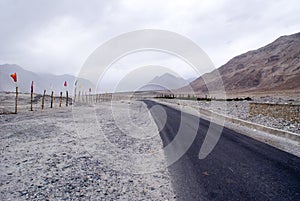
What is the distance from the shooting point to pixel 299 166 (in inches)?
194

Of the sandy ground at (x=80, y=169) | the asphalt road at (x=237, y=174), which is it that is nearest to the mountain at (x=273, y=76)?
the asphalt road at (x=237, y=174)

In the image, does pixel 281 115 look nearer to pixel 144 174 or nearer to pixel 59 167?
pixel 144 174

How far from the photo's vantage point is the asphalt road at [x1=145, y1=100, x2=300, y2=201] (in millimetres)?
3489

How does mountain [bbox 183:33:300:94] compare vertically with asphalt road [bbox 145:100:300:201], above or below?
above

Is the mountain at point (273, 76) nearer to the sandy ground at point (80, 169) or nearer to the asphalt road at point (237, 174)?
the asphalt road at point (237, 174)

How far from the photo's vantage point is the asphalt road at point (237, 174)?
3489mm

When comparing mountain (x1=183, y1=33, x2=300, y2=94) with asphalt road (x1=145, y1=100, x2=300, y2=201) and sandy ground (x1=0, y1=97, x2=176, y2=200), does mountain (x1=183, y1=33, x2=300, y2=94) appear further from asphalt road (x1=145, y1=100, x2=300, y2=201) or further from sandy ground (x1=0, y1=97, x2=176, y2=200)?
sandy ground (x1=0, y1=97, x2=176, y2=200)

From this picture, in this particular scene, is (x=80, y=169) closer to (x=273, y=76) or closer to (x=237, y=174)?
(x=237, y=174)

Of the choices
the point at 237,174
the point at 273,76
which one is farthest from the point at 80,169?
the point at 273,76

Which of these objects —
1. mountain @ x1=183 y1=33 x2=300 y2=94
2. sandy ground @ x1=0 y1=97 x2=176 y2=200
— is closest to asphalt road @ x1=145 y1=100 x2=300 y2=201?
sandy ground @ x1=0 y1=97 x2=176 y2=200

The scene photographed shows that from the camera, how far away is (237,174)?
14.3 feet

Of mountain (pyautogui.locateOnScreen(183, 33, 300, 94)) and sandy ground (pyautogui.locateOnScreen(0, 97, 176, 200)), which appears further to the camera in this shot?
mountain (pyautogui.locateOnScreen(183, 33, 300, 94))

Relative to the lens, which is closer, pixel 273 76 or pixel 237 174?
pixel 237 174

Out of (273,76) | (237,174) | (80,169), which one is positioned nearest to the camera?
(237,174)
